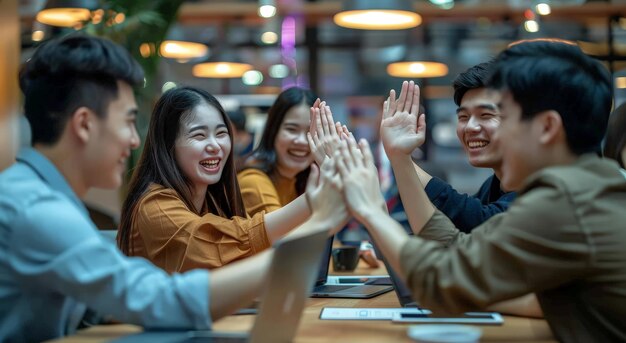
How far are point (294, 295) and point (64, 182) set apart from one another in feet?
1.91

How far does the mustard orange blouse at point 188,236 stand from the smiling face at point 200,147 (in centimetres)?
18

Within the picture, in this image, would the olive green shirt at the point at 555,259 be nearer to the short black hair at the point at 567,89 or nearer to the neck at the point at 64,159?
the short black hair at the point at 567,89

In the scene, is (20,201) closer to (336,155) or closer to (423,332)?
(336,155)

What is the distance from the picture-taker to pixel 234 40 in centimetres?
905

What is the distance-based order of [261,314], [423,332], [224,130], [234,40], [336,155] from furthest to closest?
[234,40] < [224,130] < [336,155] < [423,332] < [261,314]

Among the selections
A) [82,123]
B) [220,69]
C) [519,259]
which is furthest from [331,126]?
[220,69]

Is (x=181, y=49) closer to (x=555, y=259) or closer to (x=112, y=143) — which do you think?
(x=112, y=143)

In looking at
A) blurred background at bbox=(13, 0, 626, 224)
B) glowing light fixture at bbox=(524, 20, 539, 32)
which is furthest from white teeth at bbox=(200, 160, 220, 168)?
blurred background at bbox=(13, 0, 626, 224)

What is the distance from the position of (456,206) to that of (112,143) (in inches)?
50.2

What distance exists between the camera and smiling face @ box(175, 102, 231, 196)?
278 centimetres

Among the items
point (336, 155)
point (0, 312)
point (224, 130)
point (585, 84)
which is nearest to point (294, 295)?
point (336, 155)

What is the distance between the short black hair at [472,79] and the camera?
112 inches

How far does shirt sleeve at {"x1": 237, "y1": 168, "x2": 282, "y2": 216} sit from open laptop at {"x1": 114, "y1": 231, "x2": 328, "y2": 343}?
1.75 meters

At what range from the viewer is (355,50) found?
9320 mm
